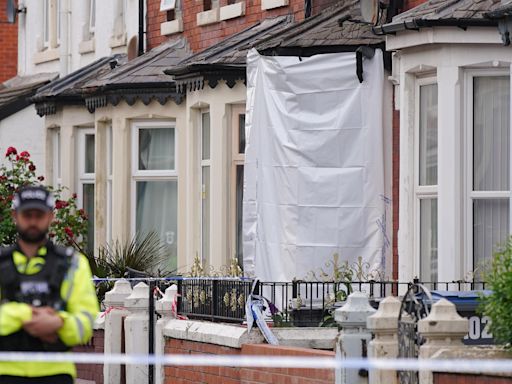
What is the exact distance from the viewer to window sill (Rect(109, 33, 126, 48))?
2616cm

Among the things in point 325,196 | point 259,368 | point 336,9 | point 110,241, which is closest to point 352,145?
point 325,196

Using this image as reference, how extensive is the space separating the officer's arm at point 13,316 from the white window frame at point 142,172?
610 inches

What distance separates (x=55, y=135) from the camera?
27.3 meters

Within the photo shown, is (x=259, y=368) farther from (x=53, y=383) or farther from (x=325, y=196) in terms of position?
(x=53, y=383)

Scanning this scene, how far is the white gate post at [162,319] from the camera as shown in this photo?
55.7ft

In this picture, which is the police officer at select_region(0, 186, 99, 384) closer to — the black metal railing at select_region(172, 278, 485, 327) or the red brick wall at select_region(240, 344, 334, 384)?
the red brick wall at select_region(240, 344, 334, 384)

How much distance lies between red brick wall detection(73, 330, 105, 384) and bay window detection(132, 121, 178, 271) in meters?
4.06

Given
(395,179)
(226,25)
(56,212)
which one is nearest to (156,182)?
(56,212)

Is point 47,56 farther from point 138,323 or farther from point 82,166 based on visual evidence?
point 138,323

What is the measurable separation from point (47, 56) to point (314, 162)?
12.2 m

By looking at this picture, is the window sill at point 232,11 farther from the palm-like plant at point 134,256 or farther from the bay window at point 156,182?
the palm-like plant at point 134,256

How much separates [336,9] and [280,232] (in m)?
2.73

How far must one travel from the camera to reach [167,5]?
80.0 ft

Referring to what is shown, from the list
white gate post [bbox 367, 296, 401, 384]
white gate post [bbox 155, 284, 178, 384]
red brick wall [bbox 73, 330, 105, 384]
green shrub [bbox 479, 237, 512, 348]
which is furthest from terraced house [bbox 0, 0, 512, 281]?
green shrub [bbox 479, 237, 512, 348]
